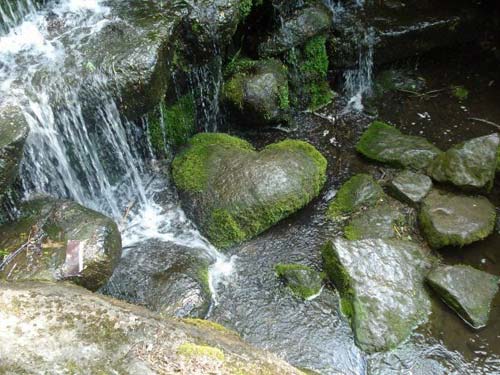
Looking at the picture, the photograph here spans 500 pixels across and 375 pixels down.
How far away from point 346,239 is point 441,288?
0.94 metres

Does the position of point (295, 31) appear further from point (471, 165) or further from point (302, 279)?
point (302, 279)

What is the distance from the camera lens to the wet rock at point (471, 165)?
16.8ft

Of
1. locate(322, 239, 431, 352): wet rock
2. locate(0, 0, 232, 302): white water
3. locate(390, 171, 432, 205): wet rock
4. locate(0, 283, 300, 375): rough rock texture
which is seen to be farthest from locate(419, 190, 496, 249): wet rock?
locate(0, 283, 300, 375): rough rock texture

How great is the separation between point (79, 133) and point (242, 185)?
66.3 inches

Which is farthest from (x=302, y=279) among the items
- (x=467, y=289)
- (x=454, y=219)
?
(x=454, y=219)

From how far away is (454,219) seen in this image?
484cm

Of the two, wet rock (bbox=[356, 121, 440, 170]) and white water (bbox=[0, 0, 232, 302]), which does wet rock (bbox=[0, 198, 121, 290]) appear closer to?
white water (bbox=[0, 0, 232, 302])

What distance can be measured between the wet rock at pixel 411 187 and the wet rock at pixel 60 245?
2969 millimetres

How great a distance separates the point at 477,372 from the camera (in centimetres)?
384

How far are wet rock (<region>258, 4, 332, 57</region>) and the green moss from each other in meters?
4.86

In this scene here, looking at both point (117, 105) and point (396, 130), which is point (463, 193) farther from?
point (117, 105)

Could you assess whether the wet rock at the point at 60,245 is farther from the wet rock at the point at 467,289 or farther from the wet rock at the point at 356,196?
the wet rock at the point at 467,289

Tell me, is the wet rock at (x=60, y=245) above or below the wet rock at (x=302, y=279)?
above

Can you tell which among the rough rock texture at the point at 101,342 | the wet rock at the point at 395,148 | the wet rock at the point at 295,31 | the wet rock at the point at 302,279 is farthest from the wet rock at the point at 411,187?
the rough rock texture at the point at 101,342
